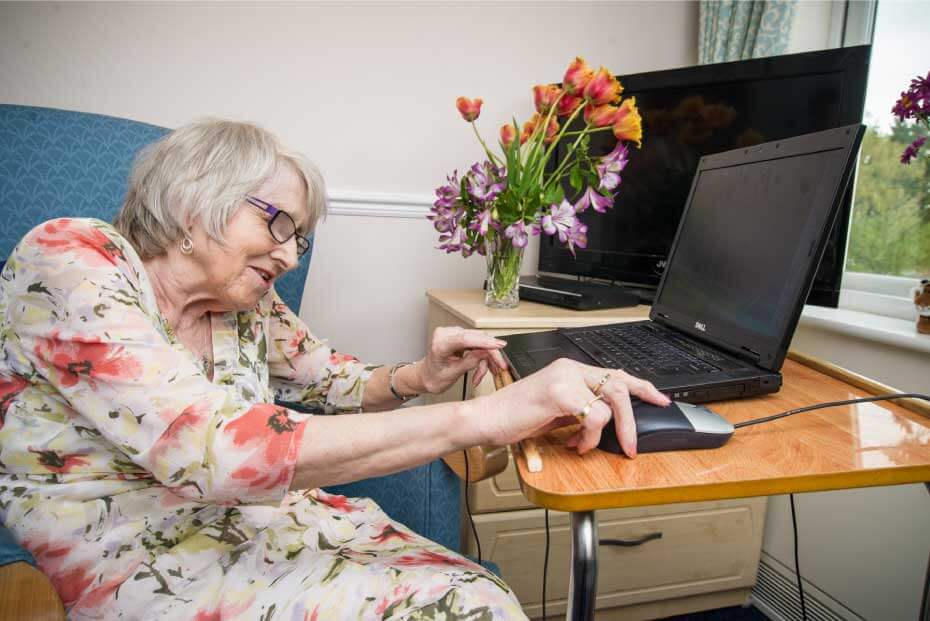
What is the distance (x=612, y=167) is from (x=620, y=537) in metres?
0.89

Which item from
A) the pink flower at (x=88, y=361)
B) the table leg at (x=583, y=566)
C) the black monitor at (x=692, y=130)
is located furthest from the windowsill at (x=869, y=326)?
the pink flower at (x=88, y=361)

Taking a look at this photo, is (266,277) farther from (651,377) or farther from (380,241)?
(380,241)

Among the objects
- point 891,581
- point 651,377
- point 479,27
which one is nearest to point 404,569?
point 651,377

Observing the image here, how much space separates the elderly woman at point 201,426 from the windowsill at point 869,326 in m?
0.92

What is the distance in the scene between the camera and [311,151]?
A: 5.80ft

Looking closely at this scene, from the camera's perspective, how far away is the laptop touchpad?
84 cm

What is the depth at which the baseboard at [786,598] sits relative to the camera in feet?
4.76

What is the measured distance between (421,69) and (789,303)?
1420 mm

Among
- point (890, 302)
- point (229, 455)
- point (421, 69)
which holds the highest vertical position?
point (421, 69)

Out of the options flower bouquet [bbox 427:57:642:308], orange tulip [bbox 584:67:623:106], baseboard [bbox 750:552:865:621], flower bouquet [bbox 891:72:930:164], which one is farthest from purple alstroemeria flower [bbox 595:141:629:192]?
baseboard [bbox 750:552:865:621]

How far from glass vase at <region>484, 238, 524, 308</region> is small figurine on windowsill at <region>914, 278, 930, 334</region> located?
2.78 ft

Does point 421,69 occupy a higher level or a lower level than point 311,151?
higher

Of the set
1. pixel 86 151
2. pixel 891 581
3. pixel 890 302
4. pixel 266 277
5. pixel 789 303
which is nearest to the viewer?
pixel 789 303

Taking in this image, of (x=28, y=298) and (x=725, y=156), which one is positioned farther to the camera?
(x=725, y=156)
